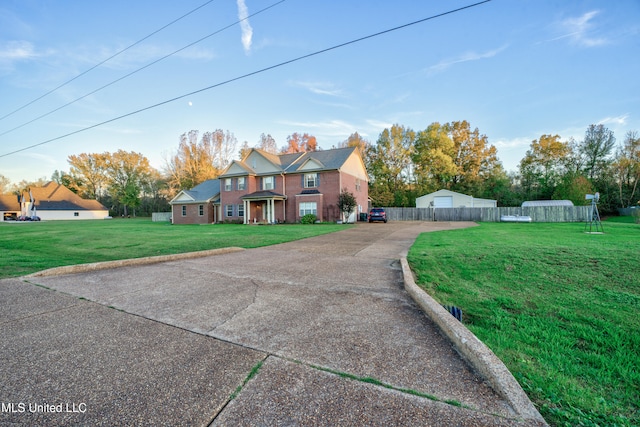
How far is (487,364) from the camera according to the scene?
228 centimetres

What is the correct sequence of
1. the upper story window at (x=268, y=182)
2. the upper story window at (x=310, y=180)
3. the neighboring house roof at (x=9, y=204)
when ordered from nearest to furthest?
1. the upper story window at (x=310, y=180)
2. the upper story window at (x=268, y=182)
3. the neighboring house roof at (x=9, y=204)

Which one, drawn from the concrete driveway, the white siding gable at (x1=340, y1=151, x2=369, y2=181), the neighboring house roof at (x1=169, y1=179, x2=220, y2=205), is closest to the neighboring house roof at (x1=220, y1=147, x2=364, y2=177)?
the white siding gable at (x1=340, y1=151, x2=369, y2=181)

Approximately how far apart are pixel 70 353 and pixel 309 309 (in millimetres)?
2614

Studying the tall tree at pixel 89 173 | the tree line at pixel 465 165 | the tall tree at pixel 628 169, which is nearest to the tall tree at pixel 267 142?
the tree line at pixel 465 165

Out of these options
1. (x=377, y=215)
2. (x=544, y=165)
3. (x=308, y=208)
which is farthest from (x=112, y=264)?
(x=544, y=165)

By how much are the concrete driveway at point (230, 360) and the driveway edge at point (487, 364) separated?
0.26 ft

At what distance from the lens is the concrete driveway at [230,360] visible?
6.03 feet

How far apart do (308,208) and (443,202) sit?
20.4 m

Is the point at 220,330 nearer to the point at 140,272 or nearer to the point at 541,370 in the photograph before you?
the point at 541,370

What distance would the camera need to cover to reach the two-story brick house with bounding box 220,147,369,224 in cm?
2656

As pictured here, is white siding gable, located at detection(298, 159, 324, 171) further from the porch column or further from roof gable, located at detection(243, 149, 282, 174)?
the porch column

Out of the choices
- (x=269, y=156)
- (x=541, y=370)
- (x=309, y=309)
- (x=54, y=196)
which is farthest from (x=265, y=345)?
(x=54, y=196)

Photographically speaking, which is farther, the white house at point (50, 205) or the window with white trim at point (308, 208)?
the white house at point (50, 205)

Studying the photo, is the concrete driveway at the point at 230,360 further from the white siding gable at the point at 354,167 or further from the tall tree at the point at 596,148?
the tall tree at the point at 596,148
